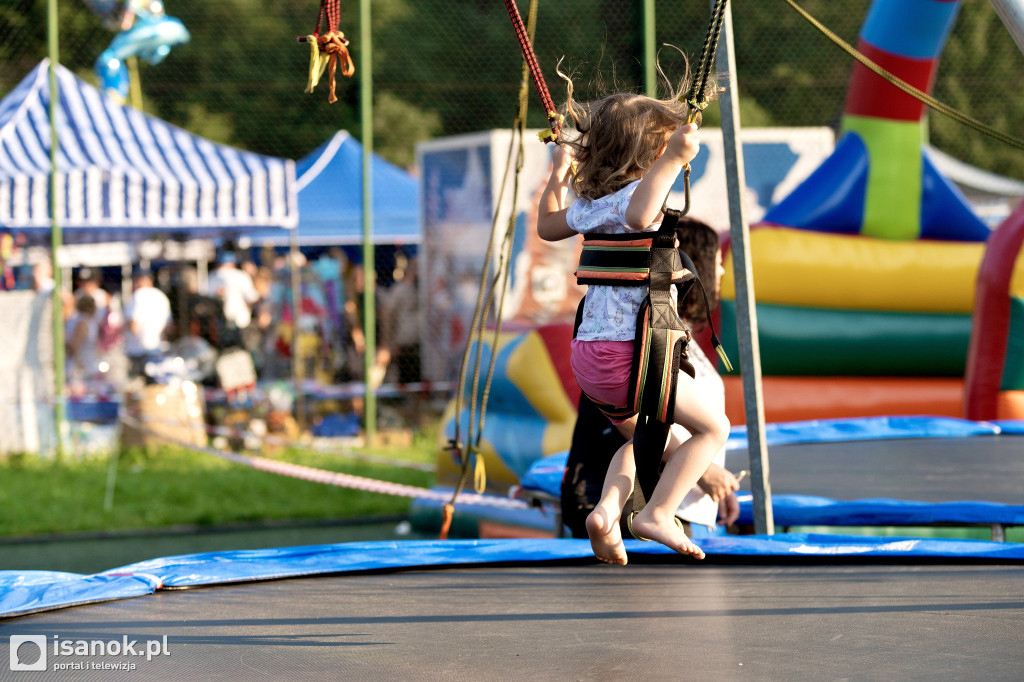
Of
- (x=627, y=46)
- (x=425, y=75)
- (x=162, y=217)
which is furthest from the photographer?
(x=425, y=75)

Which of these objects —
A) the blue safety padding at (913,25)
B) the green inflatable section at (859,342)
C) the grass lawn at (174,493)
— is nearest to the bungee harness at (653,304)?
the green inflatable section at (859,342)

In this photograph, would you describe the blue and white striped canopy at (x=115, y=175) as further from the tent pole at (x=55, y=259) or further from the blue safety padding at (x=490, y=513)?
the blue safety padding at (x=490, y=513)

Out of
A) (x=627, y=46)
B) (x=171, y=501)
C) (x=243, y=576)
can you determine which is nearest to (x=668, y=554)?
(x=243, y=576)

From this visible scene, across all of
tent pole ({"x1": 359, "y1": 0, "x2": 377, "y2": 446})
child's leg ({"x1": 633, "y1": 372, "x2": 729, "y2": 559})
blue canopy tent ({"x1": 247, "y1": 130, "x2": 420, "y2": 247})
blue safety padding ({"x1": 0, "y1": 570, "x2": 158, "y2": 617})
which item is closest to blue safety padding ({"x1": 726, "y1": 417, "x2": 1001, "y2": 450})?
child's leg ({"x1": 633, "y1": 372, "x2": 729, "y2": 559})

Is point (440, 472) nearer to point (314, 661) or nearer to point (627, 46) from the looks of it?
point (627, 46)

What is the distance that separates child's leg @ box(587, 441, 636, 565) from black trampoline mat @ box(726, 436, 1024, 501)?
1.43 meters

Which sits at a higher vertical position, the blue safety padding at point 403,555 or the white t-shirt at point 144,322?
the white t-shirt at point 144,322

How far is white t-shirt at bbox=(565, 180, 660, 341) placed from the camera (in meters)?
2.07

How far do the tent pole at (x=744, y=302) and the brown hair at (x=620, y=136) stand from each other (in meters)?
0.91

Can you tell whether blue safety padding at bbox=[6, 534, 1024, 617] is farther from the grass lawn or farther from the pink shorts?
the grass lawn

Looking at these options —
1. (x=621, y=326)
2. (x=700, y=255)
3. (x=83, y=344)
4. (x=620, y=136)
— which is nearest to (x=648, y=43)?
(x=83, y=344)

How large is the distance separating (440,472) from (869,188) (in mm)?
2536

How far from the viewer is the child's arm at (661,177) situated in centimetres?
191

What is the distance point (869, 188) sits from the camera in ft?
18.8
